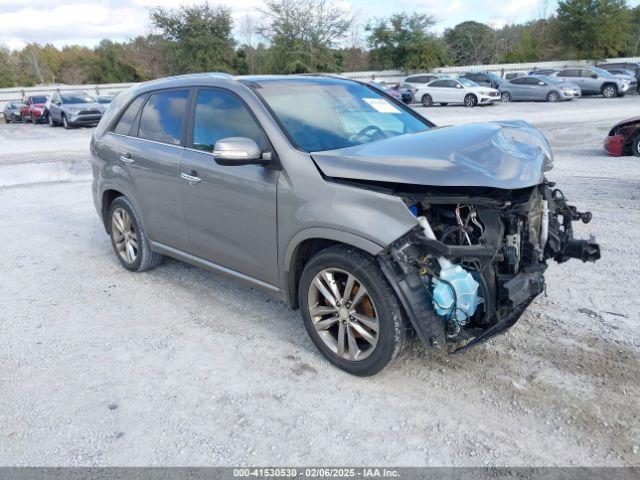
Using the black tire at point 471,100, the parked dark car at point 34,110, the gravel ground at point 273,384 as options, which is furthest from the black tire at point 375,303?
the parked dark car at point 34,110

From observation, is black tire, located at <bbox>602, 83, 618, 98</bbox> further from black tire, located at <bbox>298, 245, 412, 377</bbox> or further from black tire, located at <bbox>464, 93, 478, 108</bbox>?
black tire, located at <bbox>298, 245, 412, 377</bbox>

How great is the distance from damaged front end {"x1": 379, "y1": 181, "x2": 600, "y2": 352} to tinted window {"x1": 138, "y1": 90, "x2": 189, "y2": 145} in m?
2.33

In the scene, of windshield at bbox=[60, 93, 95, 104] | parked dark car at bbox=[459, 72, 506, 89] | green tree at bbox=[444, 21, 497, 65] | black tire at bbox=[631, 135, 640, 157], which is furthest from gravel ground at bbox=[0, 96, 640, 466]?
green tree at bbox=[444, 21, 497, 65]

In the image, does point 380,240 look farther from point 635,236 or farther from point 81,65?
point 81,65

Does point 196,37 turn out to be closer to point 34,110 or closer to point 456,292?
point 34,110

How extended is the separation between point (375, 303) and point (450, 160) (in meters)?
0.93

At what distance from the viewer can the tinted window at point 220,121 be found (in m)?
3.97

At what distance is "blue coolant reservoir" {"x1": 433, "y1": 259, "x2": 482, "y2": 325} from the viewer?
10.2ft

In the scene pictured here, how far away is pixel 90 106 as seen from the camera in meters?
24.1

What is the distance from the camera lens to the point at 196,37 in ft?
164

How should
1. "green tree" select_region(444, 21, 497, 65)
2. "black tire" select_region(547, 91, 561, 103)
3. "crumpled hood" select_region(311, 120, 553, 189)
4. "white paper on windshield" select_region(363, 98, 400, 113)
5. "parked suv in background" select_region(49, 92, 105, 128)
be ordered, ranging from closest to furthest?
"crumpled hood" select_region(311, 120, 553, 189) → "white paper on windshield" select_region(363, 98, 400, 113) → "parked suv in background" select_region(49, 92, 105, 128) → "black tire" select_region(547, 91, 561, 103) → "green tree" select_region(444, 21, 497, 65)

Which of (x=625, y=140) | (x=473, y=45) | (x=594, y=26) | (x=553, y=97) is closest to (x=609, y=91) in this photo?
(x=553, y=97)

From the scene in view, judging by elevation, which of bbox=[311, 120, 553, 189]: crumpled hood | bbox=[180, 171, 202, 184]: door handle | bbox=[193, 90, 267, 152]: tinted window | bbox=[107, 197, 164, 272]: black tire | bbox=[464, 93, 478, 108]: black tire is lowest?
bbox=[107, 197, 164, 272]: black tire

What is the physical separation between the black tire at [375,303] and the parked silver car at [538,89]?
90.6 ft
